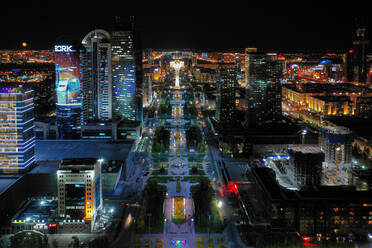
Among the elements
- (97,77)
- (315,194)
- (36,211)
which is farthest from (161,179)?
(97,77)

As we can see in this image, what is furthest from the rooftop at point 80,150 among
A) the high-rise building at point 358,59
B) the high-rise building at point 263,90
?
the high-rise building at point 358,59

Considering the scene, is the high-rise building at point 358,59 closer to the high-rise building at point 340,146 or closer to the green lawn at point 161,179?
the high-rise building at point 340,146

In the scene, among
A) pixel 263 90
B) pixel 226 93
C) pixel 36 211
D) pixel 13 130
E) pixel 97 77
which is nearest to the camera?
pixel 36 211

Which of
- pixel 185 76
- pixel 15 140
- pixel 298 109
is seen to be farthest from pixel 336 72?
pixel 15 140

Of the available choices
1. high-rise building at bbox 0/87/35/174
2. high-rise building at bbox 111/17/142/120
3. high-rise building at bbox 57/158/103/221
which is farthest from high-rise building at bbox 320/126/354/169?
high-rise building at bbox 111/17/142/120

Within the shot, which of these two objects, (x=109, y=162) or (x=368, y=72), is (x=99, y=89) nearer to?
(x=109, y=162)

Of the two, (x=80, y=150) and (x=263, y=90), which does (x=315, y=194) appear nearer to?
(x=80, y=150)

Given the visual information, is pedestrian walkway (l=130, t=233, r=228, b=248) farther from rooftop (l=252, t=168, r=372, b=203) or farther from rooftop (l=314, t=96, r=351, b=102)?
rooftop (l=314, t=96, r=351, b=102)
